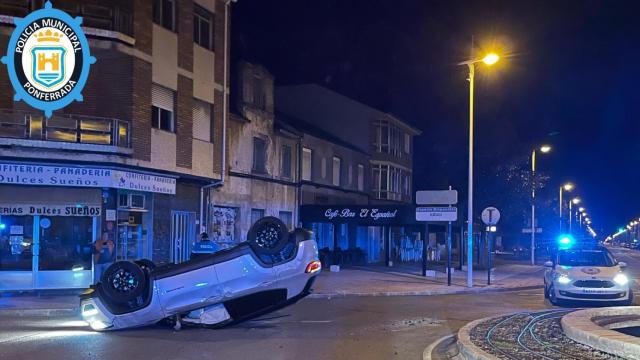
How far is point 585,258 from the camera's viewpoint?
1741 cm

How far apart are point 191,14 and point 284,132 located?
800 centimetres

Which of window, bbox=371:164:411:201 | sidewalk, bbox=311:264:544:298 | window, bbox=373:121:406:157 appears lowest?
sidewalk, bbox=311:264:544:298

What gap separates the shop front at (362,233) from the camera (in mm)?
29766

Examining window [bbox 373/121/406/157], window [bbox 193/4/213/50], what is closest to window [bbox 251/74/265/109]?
window [bbox 193/4/213/50]

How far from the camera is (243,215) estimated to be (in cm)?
2633

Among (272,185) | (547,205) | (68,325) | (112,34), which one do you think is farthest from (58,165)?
(547,205)

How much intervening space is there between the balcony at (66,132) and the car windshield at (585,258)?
12.5 m

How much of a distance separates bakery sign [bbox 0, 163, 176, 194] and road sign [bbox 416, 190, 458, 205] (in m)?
9.87

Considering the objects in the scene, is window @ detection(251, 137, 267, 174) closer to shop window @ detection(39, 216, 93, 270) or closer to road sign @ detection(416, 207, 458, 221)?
road sign @ detection(416, 207, 458, 221)

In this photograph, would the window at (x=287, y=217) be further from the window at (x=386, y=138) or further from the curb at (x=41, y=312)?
the curb at (x=41, y=312)

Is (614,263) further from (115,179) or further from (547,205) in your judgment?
(547,205)

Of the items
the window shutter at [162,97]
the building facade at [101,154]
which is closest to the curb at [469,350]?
the building facade at [101,154]

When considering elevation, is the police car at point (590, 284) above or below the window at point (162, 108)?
below

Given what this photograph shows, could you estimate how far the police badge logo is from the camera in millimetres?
17969
